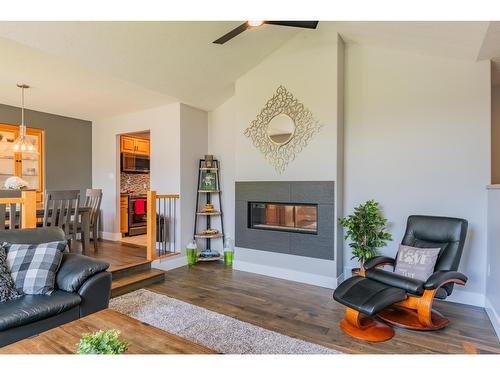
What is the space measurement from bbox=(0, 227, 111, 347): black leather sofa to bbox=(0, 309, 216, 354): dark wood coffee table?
51 cm

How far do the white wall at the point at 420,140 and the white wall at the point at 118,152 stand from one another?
2887 millimetres

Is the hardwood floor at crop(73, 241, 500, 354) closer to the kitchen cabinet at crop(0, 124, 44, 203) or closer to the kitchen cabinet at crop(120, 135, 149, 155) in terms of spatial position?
the kitchen cabinet at crop(0, 124, 44, 203)

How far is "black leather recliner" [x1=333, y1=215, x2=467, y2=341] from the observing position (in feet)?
7.97

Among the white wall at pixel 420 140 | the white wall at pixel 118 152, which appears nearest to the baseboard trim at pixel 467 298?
the white wall at pixel 420 140

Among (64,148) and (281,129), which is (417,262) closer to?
(281,129)

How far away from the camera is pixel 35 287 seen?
→ 87.2 inches

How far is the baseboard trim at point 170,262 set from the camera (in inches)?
168

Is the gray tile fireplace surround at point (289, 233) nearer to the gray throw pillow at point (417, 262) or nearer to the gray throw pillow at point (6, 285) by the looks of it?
the gray throw pillow at point (417, 262)

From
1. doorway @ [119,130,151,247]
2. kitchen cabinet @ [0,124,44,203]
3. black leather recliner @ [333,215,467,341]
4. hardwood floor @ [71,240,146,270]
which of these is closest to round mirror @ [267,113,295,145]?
black leather recliner @ [333,215,467,341]

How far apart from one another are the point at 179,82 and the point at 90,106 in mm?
2067

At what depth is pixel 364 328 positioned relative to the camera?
8.28 feet

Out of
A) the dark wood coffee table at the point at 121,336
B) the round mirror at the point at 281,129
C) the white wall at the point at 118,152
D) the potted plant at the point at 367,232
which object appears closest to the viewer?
the dark wood coffee table at the point at 121,336
